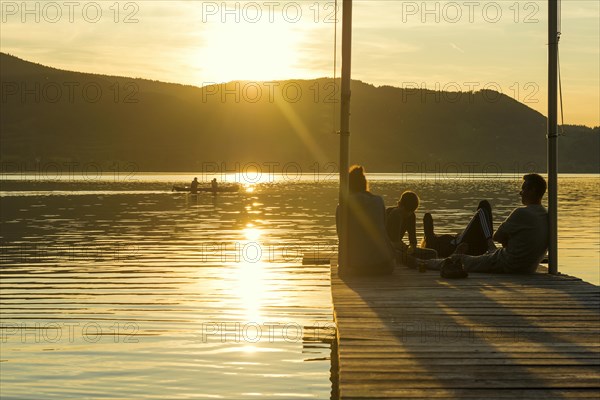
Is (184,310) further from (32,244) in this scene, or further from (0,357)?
(32,244)

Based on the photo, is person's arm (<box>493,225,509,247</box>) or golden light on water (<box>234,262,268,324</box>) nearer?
person's arm (<box>493,225,509,247</box>)

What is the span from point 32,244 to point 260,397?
78.3 feet

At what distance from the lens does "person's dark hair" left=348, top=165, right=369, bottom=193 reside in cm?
1320

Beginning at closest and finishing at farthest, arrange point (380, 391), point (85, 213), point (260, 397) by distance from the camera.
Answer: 1. point (380, 391)
2. point (260, 397)
3. point (85, 213)

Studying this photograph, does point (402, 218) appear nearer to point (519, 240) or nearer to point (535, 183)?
point (519, 240)

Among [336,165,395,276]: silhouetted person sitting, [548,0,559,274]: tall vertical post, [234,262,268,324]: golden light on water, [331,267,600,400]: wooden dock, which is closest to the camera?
[331,267,600,400]: wooden dock

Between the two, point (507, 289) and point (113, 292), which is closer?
point (507, 289)

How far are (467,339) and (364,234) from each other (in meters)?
4.54

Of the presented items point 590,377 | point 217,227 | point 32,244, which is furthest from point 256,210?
point 590,377

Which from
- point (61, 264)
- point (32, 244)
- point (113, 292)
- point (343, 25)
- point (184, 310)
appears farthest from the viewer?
point (32, 244)

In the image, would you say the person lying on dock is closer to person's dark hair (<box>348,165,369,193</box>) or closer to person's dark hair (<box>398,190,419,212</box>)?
person's dark hair (<box>398,190,419,212</box>)

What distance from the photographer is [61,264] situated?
26.7 meters

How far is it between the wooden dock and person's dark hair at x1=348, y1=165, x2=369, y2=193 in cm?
135

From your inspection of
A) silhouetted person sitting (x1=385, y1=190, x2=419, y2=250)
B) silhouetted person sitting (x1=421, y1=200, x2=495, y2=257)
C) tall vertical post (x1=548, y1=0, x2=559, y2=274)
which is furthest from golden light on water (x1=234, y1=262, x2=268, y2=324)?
tall vertical post (x1=548, y1=0, x2=559, y2=274)
